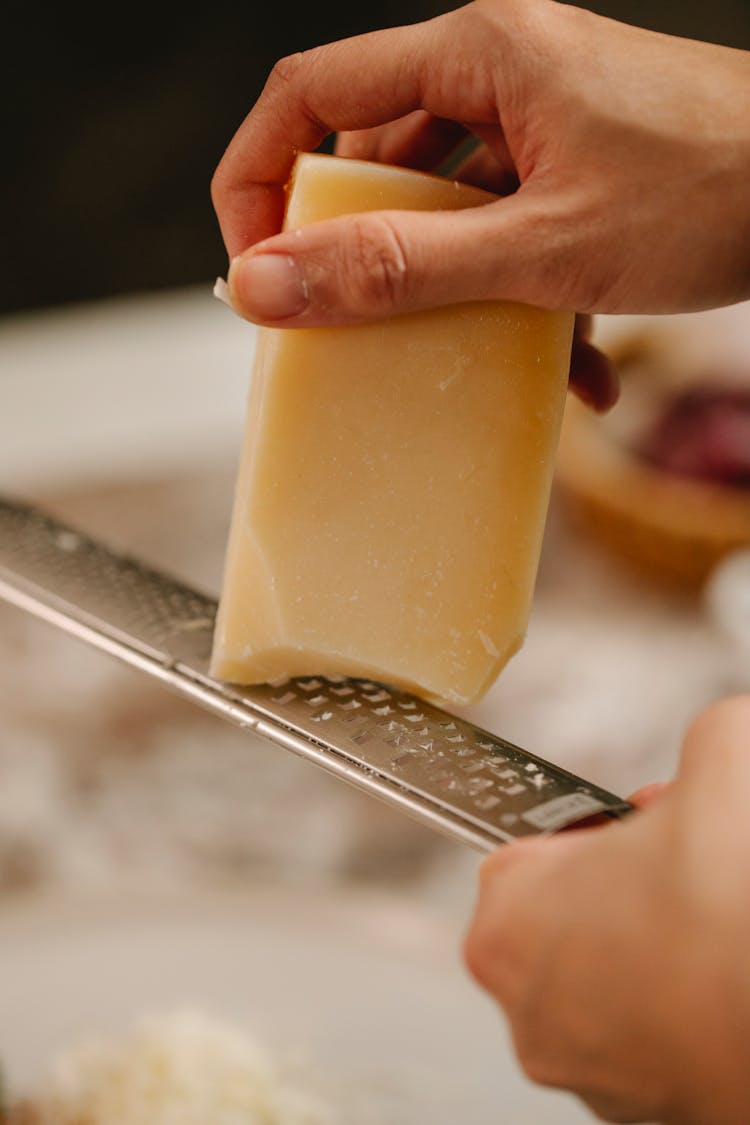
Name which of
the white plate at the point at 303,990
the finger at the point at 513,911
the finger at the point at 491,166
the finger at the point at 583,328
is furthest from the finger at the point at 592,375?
the white plate at the point at 303,990

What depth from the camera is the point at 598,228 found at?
587 millimetres

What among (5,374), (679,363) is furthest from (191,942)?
(5,374)

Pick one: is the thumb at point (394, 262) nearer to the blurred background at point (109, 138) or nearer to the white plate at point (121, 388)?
the blurred background at point (109, 138)

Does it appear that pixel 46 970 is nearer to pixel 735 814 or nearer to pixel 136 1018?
pixel 136 1018

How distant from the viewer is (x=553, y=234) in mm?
581

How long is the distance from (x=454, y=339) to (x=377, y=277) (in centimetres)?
8

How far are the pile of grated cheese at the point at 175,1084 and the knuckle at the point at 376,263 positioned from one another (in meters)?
0.68

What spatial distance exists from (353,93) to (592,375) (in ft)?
0.94

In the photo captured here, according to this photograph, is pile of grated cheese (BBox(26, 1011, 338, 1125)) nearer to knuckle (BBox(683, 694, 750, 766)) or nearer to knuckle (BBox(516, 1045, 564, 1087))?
knuckle (BBox(516, 1045, 564, 1087))

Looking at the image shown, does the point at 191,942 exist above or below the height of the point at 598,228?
below

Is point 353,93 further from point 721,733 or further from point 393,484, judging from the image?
point 721,733

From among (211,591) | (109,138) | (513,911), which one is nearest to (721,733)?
(513,911)

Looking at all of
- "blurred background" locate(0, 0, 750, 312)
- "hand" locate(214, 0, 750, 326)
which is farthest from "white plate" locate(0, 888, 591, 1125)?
"blurred background" locate(0, 0, 750, 312)

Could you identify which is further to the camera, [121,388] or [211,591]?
[121,388]
